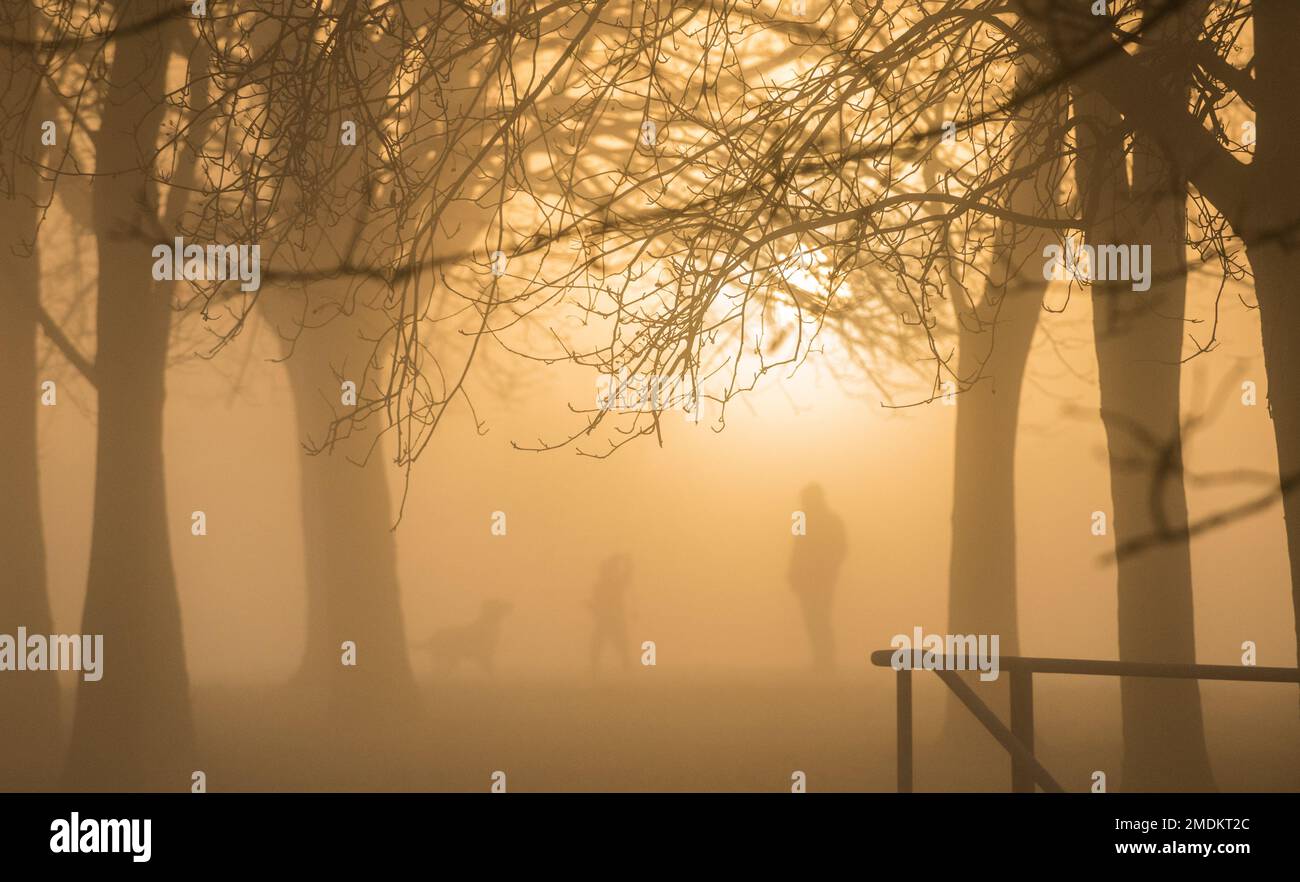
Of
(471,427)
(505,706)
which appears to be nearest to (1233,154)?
(471,427)

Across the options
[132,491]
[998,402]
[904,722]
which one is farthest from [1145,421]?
[132,491]

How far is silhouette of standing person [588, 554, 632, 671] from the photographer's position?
287 cm

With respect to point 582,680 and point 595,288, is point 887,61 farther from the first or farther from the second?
point 582,680

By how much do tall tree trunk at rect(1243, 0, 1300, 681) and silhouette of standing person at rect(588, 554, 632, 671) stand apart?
6.19 ft

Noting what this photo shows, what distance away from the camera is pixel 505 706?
113 inches

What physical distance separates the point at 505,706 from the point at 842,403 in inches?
51.9

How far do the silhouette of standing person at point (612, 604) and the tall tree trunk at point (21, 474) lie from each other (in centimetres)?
161

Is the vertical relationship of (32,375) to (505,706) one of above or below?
above

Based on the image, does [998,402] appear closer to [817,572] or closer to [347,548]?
[817,572]

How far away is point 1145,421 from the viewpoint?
2.87m

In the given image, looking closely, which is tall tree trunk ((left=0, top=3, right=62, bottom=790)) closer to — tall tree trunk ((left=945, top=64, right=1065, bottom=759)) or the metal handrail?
the metal handrail

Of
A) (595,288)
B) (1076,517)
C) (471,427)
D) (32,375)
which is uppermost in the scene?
(595,288)

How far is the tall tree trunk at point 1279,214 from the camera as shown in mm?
2707

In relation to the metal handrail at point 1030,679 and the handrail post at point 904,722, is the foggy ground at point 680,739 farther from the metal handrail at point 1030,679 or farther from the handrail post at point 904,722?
the metal handrail at point 1030,679
